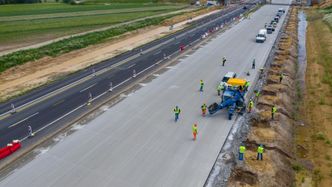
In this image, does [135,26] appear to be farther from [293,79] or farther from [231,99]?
[231,99]

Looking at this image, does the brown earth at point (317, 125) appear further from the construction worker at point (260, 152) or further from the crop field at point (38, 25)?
the crop field at point (38, 25)

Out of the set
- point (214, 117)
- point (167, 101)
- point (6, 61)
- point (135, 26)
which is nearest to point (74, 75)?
point (6, 61)

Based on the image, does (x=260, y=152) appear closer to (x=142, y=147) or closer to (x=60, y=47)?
(x=142, y=147)

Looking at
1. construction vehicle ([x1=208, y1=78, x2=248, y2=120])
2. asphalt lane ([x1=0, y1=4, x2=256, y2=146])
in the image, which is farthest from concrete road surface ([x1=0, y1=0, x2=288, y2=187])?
asphalt lane ([x1=0, y1=4, x2=256, y2=146])

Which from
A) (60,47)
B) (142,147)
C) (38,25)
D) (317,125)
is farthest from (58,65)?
(38,25)

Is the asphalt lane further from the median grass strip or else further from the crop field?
the crop field

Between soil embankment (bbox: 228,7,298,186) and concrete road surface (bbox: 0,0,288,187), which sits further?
soil embankment (bbox: 228,7,298,186)
